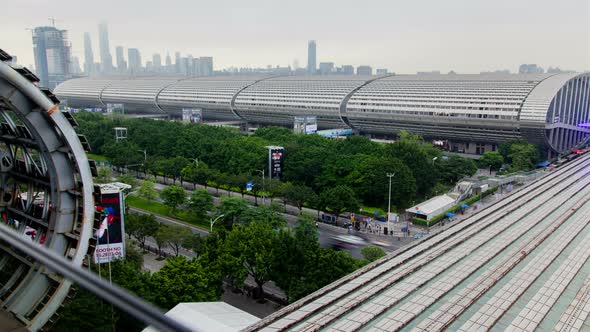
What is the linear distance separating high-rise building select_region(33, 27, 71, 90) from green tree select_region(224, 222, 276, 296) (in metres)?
135

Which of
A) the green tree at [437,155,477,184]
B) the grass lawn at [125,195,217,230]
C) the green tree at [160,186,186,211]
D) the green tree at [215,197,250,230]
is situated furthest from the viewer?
the green tree at [437,155,477,184]

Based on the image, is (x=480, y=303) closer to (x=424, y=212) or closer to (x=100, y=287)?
(x=100, y=287)

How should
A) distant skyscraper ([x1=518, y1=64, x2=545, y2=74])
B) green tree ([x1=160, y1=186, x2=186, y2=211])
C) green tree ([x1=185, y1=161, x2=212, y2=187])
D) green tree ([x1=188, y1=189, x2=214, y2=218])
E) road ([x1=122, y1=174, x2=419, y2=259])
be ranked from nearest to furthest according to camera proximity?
1. road ([x1=122, y1=174, x2=419, y2=259])
2. green tree ([x1=188, y1=189, x2=214, y2=218])
3. green tree ([x1=160, y1=186, x2=186, y2=211])
4. green tree ([x1=185, y1=161, x2=212, y2=187])
5. distant skyscraper ([x1=518, y1=64, x2=545, y2=74])

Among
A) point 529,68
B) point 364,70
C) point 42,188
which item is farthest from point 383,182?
point 529,68

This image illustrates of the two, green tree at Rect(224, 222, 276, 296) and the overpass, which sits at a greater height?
the overpass

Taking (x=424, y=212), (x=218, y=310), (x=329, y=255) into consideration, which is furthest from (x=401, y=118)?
(x=218, y=310)

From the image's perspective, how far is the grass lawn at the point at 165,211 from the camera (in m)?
26.5

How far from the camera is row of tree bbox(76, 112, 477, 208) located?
29.7m

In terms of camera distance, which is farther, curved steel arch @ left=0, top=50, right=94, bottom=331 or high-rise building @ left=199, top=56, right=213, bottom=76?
high-rise building @ left=199, top=56, right=213, bottom=76

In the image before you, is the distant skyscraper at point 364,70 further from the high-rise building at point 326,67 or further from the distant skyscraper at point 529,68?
the distant skyscraper at point 529,68

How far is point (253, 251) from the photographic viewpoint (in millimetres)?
16312

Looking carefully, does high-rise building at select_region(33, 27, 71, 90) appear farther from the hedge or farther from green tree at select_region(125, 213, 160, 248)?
the hedge

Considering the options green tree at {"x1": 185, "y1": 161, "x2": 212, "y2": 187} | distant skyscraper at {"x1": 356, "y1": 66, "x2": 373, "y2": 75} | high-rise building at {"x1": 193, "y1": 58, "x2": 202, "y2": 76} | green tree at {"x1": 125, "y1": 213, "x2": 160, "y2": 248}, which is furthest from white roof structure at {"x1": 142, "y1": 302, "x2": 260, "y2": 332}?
high-rise building at {"x1": 193, "y1": 58, "x2": 202, "y2": 76}

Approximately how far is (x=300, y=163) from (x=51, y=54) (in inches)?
5181
